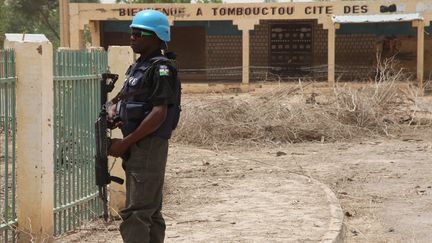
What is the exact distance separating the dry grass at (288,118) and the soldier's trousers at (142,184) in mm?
8550

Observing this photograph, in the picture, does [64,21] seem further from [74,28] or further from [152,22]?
[152,22]

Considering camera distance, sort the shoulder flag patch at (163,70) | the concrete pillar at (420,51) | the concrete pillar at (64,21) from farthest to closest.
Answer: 1. the concrete pillar at (420,51)
2. the concrete pillar at (64,21)
3. the shoulder flag patch at (163,70)


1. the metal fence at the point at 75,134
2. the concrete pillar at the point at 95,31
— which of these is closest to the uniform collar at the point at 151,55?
the metal fence at the point at 75,134

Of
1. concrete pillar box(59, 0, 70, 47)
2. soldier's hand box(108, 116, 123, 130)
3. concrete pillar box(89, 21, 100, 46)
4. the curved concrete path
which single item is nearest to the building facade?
concrete pillar box(89, 21, 100, 46)

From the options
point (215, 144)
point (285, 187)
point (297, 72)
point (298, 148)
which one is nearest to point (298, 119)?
point (298, 148)

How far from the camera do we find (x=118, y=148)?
3990 millimetres

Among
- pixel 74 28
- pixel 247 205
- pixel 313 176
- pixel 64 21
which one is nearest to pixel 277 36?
pixel 74 28

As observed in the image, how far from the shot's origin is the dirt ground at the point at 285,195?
6.08m

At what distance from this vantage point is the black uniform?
12.6 ft

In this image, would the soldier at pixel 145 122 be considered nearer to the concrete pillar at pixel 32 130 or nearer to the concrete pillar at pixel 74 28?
the concrete pillar at pixel 32 130

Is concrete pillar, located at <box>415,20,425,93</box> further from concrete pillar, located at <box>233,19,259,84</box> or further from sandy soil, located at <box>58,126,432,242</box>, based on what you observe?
sandy soil, located at <box>58,126,432,242</box>

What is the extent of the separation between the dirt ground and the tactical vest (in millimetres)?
1934

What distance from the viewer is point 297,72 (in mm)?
27359

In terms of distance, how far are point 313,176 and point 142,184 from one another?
594 centimetres
